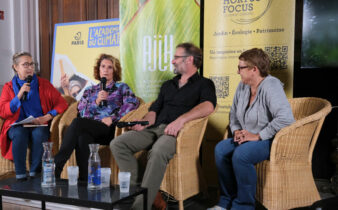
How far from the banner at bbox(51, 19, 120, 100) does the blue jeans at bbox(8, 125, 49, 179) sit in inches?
51.4

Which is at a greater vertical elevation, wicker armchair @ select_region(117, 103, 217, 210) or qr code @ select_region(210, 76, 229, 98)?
qr code @ select_region(210, 76, 229, 98)

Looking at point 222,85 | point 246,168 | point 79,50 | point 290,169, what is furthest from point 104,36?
point 290,169

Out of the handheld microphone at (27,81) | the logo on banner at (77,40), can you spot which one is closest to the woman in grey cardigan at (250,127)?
the handheld microphone at (27,81)

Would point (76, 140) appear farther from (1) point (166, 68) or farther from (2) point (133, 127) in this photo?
(1) point (166, 68)

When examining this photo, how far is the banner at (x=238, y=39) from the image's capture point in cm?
301

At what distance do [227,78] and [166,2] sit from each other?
0.91 metres

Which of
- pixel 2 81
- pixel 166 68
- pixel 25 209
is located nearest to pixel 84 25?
pixel 2 81

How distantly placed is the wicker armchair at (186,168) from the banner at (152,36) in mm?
916

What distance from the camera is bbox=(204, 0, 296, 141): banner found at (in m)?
3.01

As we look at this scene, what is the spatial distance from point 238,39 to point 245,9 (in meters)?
0.25

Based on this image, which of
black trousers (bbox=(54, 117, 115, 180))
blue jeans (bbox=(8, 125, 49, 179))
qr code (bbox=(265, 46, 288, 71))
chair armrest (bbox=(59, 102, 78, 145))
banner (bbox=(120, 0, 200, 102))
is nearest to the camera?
black trousers (bbox=(54, 117, 115, 180))

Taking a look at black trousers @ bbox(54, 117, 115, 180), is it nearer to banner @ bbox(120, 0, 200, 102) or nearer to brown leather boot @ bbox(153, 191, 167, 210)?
brown leather boot @ bbox(153, 191, 167, 210)

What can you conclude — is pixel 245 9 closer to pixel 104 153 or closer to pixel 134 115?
pixel 134 115

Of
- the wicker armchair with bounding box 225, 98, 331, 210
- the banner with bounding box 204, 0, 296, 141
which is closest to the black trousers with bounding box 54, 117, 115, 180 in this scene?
the banner with bounding box 204, 0, 296, 141
